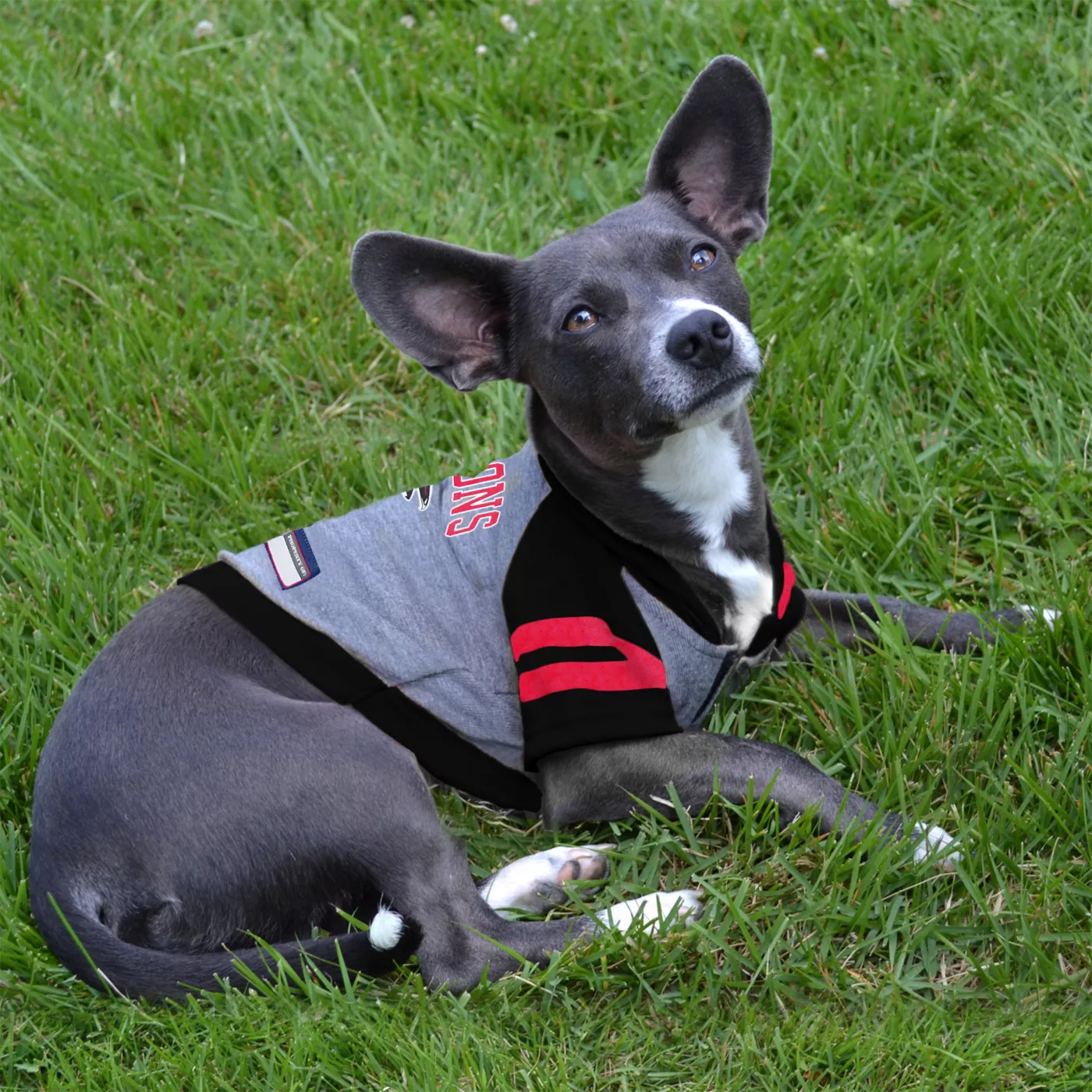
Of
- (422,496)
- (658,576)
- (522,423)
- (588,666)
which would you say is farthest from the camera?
(522,423)

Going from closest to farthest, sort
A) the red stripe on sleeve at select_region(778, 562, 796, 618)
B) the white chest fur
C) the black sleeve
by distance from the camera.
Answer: the black sleeve, the white chest fur, the red stripe on sleeve at select_region(778, 562, 796, 618)

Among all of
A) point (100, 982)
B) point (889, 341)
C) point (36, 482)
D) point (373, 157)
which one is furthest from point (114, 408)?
point (889, 341)

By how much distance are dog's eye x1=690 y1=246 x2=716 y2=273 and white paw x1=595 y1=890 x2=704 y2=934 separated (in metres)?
1.42

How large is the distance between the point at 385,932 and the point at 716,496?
1248 millimetres

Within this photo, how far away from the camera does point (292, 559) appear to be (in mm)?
3184

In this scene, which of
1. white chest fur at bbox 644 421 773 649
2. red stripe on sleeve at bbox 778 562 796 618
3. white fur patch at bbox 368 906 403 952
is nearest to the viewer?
white fur patch at bbox 368 906 403 952

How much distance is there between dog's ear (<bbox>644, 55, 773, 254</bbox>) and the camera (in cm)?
303

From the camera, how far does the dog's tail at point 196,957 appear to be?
8.82 ft

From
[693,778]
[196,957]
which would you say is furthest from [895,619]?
[196,957]

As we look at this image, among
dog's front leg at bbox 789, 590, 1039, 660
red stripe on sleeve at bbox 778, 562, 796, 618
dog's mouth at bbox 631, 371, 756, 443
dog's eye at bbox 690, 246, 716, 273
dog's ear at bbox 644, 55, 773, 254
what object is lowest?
dog's front leg at bbox 789, 590, 1039, 660

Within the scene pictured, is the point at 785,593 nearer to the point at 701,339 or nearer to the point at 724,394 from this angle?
the point at 724,394

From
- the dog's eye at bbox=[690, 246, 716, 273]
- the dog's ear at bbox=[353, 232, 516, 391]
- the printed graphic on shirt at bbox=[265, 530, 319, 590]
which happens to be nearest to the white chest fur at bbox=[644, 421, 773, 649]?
the dog's eye at bbox=[690, 246, 716, 273]

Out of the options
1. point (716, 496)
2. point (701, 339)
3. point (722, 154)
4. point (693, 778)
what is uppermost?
point (722, 154)

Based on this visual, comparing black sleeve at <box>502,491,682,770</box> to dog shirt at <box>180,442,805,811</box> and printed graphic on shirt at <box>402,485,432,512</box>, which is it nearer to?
dog shirt at <box>180,442,805,811</box>
